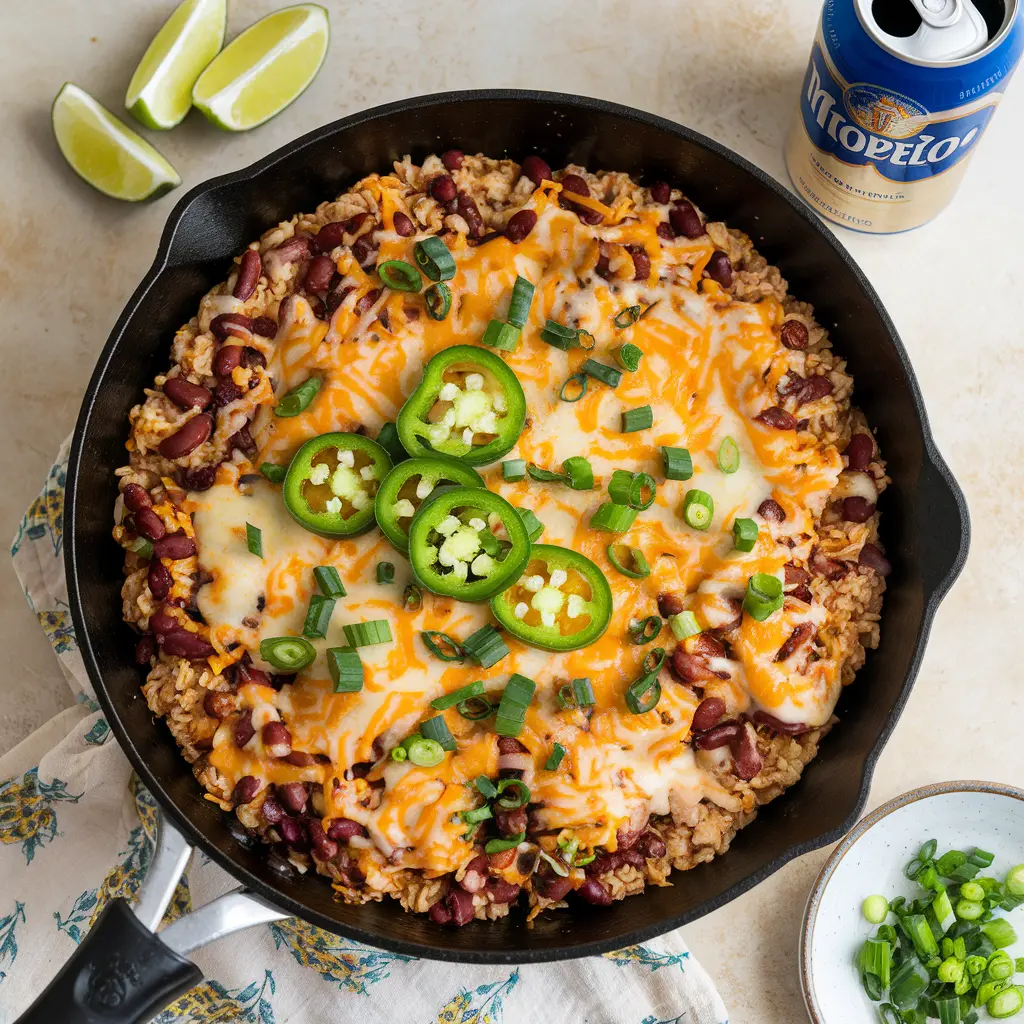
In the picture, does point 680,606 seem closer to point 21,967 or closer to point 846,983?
point 846,983

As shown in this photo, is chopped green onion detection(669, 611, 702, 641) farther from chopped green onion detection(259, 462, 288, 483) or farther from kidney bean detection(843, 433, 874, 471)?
chopped green onion detection(259, 462, 288, 483)

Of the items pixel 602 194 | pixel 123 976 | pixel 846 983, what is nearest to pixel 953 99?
pixel 602 194

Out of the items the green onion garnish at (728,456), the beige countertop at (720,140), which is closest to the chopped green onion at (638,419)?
the green onion garnish at (728,456)

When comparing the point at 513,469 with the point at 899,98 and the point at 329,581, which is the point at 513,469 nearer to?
the point at 329,581

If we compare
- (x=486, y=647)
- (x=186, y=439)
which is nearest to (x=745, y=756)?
(x=486, y=647)

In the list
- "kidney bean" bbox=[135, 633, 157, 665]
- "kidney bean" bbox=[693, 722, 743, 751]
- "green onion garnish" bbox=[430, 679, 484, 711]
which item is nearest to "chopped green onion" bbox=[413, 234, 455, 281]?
"green onion garnish" bbox=[430, 679, 484, 711]

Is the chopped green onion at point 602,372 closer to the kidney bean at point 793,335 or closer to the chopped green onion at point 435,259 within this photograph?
the chopped green onion at point 435,259
